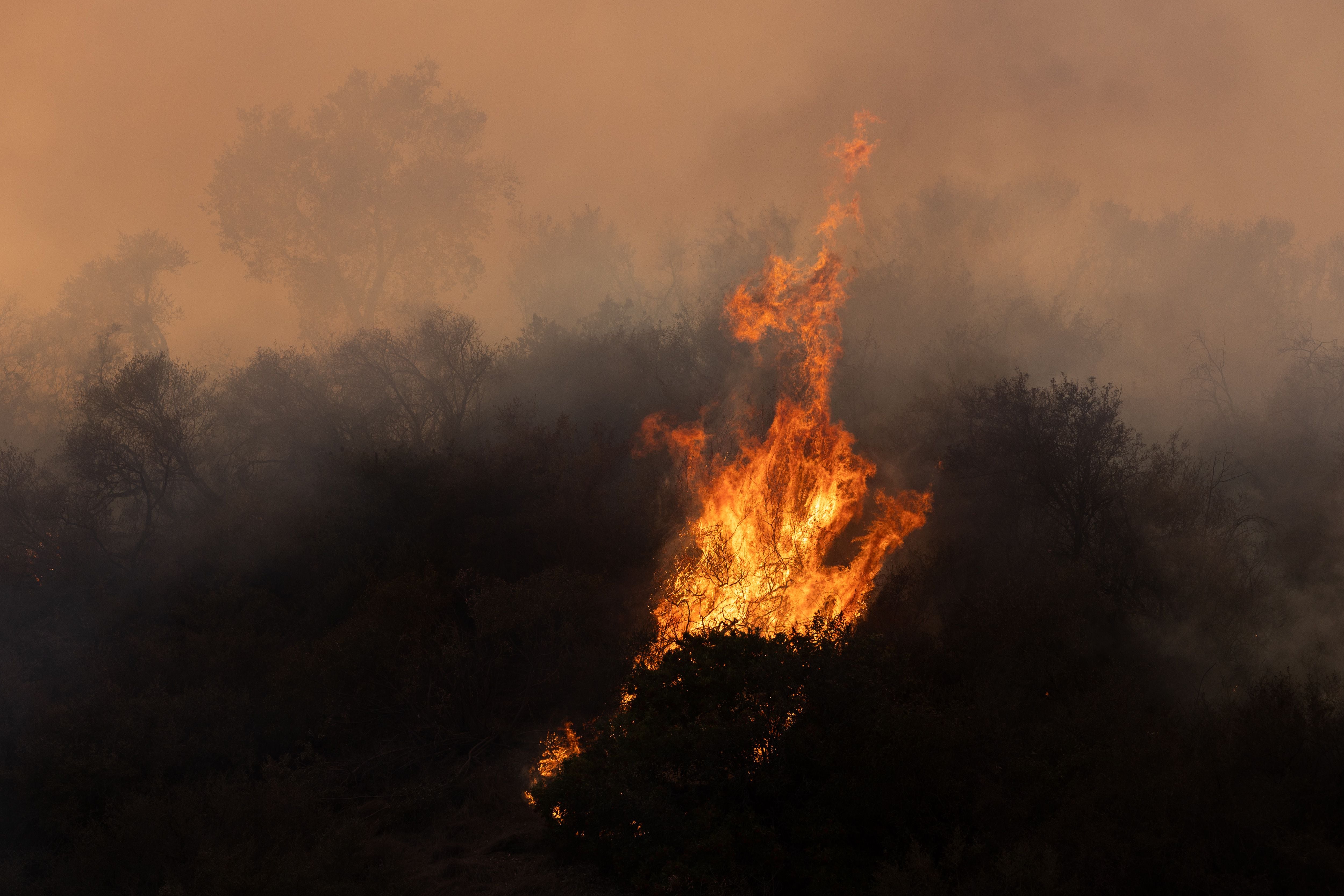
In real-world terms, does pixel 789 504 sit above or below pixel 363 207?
below

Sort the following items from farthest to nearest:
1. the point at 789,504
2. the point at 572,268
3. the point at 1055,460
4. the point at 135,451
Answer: the point at 572,268 → the point at 135,451 → the point at 1055,460 → the point at 789,504

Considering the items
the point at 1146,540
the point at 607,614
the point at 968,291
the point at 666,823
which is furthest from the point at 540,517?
the point at 968,291

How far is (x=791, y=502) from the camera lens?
17.3m

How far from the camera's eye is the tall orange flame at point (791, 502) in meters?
16.5

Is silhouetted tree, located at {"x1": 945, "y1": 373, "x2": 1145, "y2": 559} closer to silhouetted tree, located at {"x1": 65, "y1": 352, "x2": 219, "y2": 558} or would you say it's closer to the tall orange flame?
the tall orange flame

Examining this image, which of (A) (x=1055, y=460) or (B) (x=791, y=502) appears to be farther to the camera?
(A) (x=1055, y=460)

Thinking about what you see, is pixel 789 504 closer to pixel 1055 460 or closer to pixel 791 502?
pixel 791 502

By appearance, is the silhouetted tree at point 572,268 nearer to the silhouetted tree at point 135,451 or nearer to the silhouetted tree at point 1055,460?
the silhouetted tree at point 135,451

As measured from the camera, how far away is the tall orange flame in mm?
16469

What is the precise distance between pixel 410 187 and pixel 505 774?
31687 millimetres

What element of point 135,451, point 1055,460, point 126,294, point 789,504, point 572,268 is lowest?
point 1055,460

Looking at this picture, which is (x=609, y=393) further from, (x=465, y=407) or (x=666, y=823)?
(x=666, y=823)

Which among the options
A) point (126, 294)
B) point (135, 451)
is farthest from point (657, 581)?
point (126, 294)

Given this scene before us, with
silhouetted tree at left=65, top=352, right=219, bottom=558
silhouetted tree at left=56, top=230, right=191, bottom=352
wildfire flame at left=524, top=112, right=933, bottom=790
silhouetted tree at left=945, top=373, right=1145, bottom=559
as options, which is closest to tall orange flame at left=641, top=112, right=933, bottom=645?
wildfire flame at left=524, top=112, right=933, bottom=790
